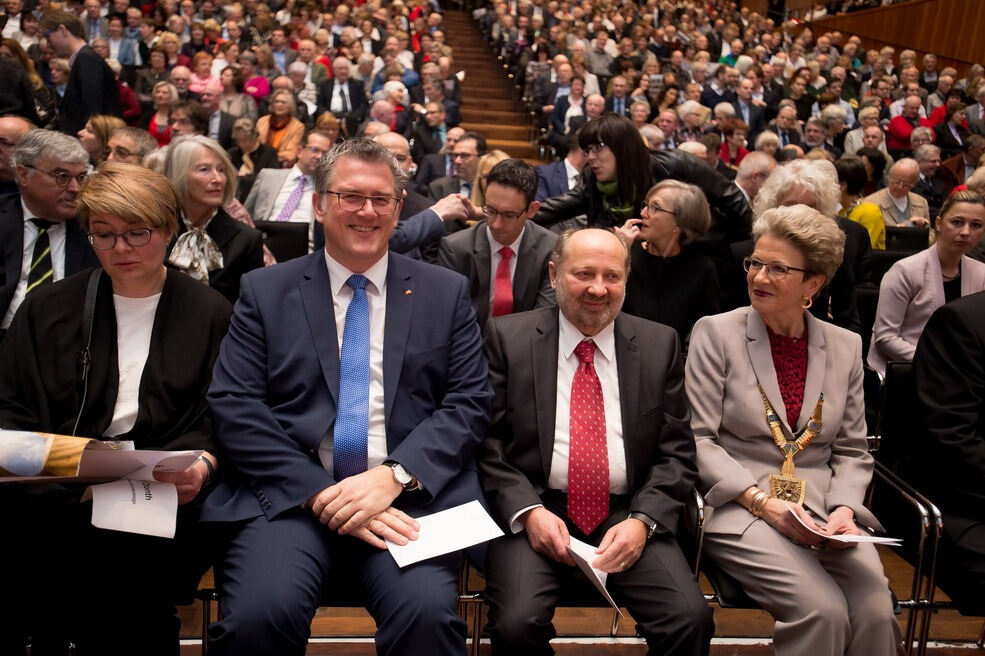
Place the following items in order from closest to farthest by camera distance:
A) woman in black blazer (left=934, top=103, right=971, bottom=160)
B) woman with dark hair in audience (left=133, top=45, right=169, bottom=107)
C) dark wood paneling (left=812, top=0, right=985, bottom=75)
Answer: woman with dark hair in audience (left=133, top=45, right=169, bottom=107) < woman in black blazer (left=934, top=103, right=971, bottom=160) < dark wood paneling (left=812, top=0, right=985, bottom=75)

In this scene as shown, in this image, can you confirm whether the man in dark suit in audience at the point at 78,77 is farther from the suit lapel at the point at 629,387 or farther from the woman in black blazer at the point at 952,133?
the woman in black blazer at the point at 952,133

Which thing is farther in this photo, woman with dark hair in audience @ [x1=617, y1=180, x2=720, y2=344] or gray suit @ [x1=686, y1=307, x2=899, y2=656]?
woman with dark hair in audience @ [x1=617, y1=180, x2=720, y2=344]

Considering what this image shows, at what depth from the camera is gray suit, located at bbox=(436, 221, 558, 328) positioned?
3227mm

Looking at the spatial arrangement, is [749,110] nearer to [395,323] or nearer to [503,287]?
[503,287]

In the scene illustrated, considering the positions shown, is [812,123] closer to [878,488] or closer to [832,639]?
[878,488]

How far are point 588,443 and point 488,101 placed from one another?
9.47 m

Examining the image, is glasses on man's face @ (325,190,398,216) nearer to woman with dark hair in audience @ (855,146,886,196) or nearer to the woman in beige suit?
the woman in beige suit

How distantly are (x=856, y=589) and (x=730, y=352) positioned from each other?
2.29ft

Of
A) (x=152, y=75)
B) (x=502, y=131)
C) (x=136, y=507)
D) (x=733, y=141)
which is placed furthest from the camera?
(x=502, y=131)

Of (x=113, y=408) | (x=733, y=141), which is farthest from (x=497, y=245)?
(x=733, y=141)

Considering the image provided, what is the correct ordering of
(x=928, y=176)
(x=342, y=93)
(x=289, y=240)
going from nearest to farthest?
(x=289, y=240), (x=928, y=176), (x=342, y=93)

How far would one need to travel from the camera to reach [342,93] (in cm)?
854

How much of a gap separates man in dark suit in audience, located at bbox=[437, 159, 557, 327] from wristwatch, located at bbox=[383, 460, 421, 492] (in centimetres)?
118

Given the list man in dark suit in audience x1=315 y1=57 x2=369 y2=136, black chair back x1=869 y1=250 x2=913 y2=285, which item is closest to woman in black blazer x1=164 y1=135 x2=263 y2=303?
black chair back x1=869 y1=250 x2=913 y2=285
